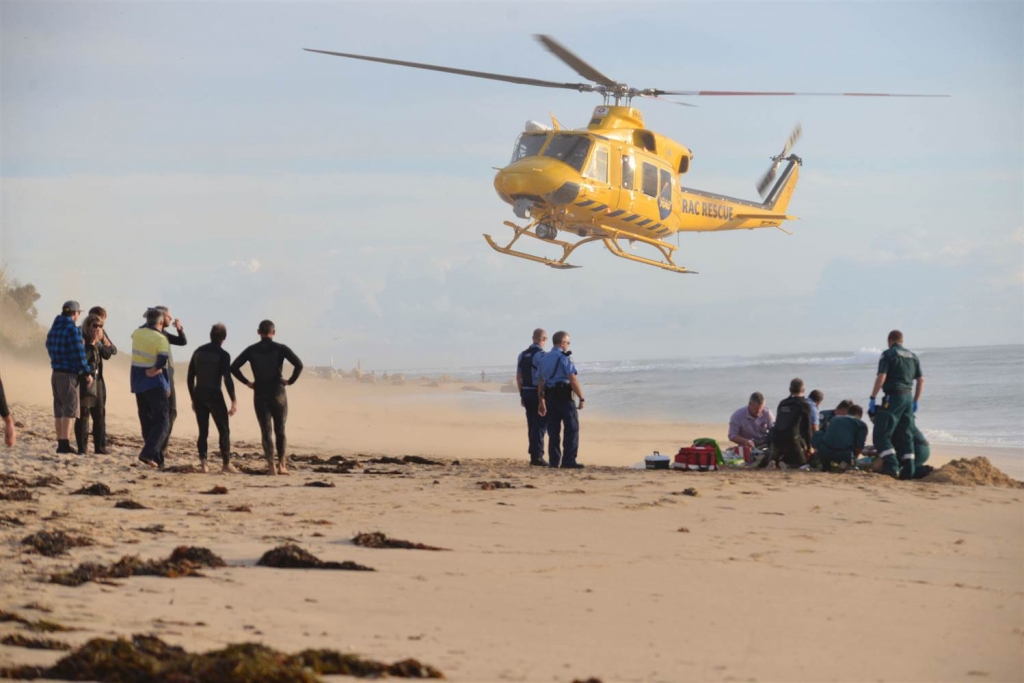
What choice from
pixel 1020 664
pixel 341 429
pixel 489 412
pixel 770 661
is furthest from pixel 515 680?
pixel 489 412

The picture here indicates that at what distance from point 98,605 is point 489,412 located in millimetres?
27054

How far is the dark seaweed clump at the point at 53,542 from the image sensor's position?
670cm

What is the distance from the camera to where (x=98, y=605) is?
17.9ft

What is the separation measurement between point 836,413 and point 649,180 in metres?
7.97

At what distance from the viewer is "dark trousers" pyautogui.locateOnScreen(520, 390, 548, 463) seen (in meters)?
14.0

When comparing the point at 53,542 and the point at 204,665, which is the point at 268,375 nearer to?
the point at 53,542

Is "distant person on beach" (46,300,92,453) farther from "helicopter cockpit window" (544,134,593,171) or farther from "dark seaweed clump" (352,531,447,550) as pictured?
"helicopter cockpit window" (544,134,593,171)

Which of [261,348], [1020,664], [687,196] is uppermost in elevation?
[687,196]

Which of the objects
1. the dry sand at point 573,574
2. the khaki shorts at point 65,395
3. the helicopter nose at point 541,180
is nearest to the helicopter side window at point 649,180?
the helicopter nose at point 541,180

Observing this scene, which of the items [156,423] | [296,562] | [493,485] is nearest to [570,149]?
[156,423]

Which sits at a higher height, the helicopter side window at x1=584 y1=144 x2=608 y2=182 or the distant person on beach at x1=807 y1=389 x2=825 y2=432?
the helicopter side window at x1=584 y1=144 x2=608 y2=182

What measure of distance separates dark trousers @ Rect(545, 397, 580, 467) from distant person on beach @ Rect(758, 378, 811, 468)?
2.35m

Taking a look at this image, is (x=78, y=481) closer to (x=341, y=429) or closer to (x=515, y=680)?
(x=515, y=680)

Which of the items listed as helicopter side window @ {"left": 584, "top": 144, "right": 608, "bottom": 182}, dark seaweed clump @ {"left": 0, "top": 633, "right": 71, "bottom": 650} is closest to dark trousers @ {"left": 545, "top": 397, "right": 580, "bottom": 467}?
helicopter side window @ {"left": 584, "top": 144, "right": 608, "bottom": 182}
